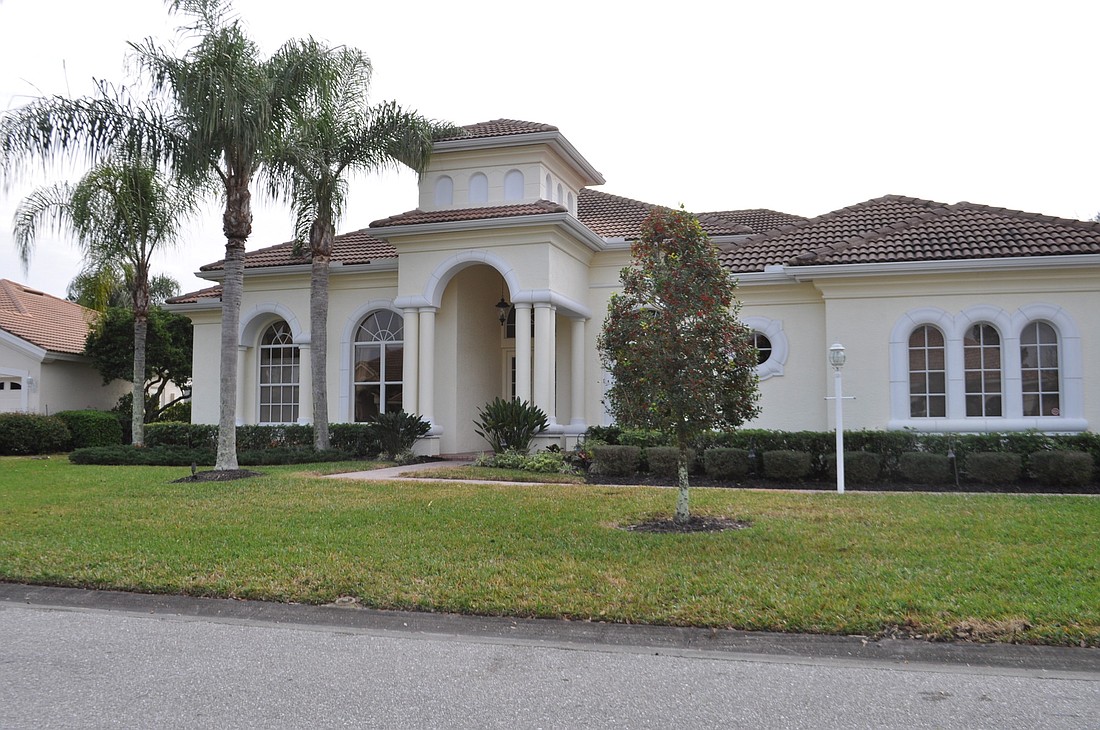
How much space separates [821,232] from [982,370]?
177 inches

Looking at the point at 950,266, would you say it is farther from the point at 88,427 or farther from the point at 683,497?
the point at 88,427

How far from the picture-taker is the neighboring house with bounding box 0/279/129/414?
28297 mm

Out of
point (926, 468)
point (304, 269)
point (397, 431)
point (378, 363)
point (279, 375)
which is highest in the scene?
point (304, 269)

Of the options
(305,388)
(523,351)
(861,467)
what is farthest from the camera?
(305,388)

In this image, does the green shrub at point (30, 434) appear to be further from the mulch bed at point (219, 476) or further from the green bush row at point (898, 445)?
the green bush row at point (898, 445)

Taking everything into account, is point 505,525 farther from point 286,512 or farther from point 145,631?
point 145,631

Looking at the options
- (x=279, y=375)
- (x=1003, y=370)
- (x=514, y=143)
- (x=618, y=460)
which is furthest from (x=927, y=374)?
(x=279, y=375)

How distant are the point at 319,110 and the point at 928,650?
50.8 ft

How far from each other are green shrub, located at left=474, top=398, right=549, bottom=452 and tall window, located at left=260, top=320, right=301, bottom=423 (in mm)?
7431

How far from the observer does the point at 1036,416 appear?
1545cm

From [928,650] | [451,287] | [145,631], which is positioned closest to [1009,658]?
[928,650]

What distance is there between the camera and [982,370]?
1583 cm

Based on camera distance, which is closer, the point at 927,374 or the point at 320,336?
the point at 927,374

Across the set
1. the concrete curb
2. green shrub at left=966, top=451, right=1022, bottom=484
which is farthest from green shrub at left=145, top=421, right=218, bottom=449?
green shrub at left=966, top=451, right=1022, bottom=484
